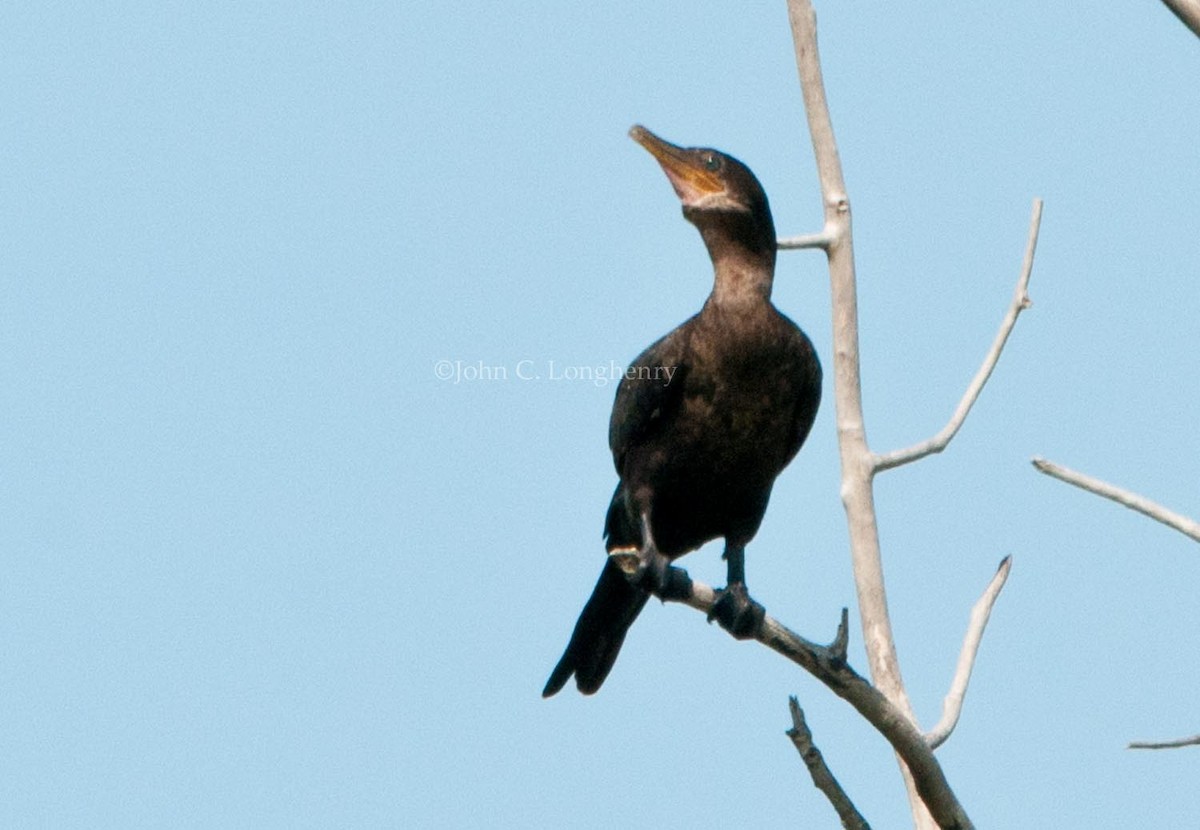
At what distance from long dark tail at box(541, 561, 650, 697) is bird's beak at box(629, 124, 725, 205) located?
4.36ft

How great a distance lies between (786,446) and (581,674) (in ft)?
3.53

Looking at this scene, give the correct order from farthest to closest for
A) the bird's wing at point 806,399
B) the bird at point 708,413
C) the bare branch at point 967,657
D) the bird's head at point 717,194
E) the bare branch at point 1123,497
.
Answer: the bird's head at point 717,194 < the bird's wing at point 806,399 < the bird at point 708,413 < the bare branch at point 967,657 < the bare branch at point 1123,497

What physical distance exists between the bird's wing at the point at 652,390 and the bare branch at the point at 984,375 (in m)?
0.98

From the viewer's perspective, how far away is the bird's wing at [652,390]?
20.5ft

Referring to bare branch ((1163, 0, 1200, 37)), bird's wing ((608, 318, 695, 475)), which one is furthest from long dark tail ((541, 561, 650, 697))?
bare branch ((1163, 0, 1200, 37))

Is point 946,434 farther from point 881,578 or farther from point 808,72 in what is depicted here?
point 808,72

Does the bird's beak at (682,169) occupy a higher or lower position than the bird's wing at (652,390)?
higher

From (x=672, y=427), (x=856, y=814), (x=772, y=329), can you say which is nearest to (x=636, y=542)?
(x=672, y=427)

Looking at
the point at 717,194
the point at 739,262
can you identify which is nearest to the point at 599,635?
the point at 739,262

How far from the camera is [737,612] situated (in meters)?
5.67

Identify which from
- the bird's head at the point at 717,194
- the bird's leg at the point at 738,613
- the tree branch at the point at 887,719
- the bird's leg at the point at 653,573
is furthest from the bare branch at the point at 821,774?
the bird's head at the point at 717,194

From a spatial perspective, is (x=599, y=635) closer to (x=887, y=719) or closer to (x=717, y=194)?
(x=717, y=194)

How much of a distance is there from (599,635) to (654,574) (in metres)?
0.91

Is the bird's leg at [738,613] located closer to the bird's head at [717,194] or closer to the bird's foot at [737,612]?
the bird's foot at [737,612]
